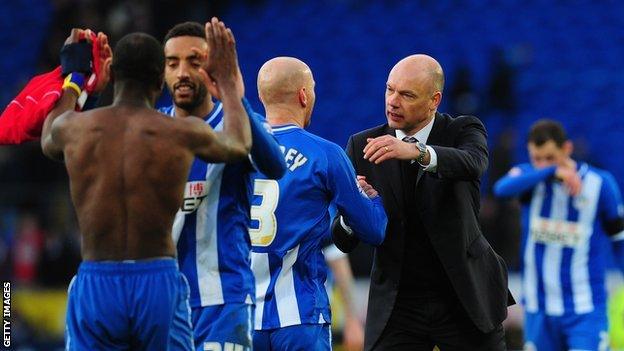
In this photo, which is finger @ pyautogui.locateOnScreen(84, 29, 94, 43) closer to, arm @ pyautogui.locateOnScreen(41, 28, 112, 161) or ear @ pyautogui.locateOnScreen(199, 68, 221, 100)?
arm @ pyautogui.locateOnScreen(41, 28, 112, 161)

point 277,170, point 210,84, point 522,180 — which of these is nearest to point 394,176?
point 277,170

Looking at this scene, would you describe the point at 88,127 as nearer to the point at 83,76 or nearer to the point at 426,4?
the point at 83,76

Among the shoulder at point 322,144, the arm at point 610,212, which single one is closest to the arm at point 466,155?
the shoulder at point 322,144

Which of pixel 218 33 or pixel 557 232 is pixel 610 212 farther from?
pixel 218 33

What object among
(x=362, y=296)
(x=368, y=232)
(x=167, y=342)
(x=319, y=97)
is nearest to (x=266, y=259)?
(x=368, y=232)

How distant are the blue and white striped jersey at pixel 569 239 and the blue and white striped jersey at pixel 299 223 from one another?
3.83m

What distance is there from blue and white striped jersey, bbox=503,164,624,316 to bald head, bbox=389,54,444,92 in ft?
10.8

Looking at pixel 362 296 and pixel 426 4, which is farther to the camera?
pixel 426 4

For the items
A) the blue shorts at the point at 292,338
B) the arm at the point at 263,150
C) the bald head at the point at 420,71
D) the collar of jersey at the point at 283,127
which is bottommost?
the blue shorts at the point at 292,338

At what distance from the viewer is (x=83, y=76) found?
4.88 metres

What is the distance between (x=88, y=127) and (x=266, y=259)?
1460mm

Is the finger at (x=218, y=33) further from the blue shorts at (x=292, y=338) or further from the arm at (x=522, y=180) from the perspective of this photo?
the arm at (x=522, y=180)

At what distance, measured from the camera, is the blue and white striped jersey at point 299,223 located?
5.54 metres

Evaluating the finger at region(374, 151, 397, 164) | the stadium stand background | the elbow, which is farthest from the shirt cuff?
the stadium stand background
